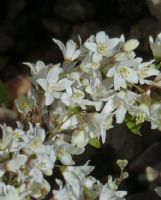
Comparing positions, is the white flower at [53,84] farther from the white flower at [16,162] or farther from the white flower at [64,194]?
the white flower at [64,194]

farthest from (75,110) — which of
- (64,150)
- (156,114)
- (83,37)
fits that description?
(83,37)

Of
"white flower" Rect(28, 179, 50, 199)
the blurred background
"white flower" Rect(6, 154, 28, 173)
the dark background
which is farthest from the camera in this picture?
the dark background

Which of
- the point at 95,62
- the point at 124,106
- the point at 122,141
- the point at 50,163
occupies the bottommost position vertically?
the point at 122,141

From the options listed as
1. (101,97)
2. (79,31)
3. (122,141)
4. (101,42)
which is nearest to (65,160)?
(101,97)

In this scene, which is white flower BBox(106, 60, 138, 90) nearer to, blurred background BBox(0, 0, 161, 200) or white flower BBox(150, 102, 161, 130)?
white flower BBox(150, 102, 161, 130)

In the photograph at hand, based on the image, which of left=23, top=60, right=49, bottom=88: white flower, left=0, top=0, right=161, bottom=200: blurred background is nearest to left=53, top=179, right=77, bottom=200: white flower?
left=23, top=60, right=49, bottom=88: white flower

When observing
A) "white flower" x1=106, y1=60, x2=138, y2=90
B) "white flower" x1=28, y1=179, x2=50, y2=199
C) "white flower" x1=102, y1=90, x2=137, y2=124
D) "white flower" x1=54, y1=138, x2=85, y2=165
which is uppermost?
"white flower" x1=106, y1=60, x2=138, y2=90

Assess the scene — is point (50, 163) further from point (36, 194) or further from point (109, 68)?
point (109, 68)
